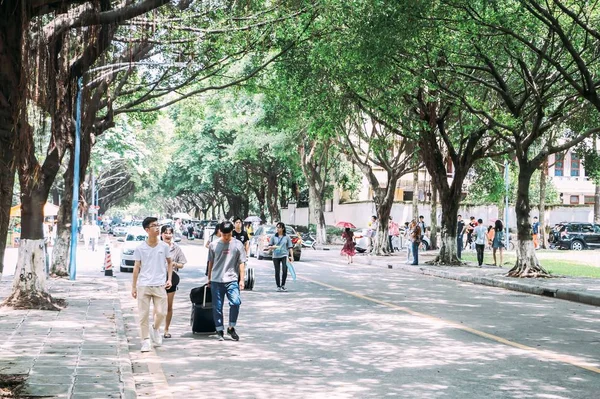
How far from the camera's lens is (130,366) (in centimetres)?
884

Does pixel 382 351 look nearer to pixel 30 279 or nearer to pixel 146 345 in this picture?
pixel 146 345

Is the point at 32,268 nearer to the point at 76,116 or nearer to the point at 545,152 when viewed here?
the point at 76,116

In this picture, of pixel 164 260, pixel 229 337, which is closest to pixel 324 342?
pixel 229 337

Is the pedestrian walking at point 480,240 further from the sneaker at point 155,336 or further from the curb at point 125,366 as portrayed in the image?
the sneaker at point 155,336

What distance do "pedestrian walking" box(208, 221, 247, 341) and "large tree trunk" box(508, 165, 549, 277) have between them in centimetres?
1443

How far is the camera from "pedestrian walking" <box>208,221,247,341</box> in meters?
11.4

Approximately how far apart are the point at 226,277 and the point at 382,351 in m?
2.49

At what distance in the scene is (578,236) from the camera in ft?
162

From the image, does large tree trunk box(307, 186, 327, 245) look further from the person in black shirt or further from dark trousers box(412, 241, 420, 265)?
the person in black shirt

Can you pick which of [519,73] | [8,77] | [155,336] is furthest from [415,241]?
[8,77]

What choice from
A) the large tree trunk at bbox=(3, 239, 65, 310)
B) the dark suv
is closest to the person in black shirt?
the large tree trunk at bbox=(3, 239, 65, 310)

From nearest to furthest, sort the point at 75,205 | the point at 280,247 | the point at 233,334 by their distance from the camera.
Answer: the point at 233,334 < the point at 280,247 < the point at 75,205

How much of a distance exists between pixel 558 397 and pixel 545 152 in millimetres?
18326

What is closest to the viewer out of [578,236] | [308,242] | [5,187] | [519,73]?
[5,187]
